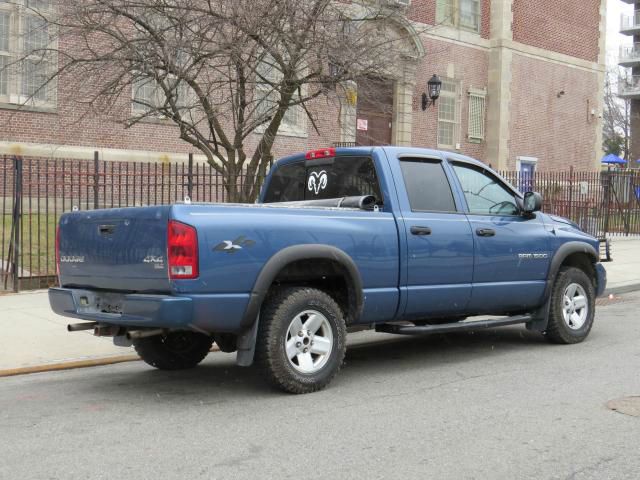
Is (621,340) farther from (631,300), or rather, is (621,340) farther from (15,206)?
(15,206)

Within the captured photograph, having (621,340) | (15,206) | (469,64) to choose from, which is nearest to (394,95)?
(469,64)

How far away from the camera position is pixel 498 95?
1146 inches

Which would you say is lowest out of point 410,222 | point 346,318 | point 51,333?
point 51,333

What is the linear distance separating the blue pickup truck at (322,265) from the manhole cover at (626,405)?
165 centimetres

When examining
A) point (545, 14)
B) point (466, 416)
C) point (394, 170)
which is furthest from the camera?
point (545, 14)

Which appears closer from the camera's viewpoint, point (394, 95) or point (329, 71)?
point (329, 71)

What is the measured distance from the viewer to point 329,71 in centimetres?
1195

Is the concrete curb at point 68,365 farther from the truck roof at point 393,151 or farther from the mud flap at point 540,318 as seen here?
the mud flap at point 540,318

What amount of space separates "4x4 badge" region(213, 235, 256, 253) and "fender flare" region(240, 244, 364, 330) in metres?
0.23

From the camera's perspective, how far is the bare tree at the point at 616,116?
63688 millimetres

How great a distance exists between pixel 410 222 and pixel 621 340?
322cm

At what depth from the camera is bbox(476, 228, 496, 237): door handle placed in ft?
23.7

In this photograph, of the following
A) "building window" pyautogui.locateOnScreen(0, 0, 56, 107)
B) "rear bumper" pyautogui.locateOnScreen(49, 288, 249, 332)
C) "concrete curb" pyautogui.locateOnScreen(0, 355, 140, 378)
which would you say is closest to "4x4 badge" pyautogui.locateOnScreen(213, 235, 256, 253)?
"rear bumper" pyautogui.locateOnScreen(49, 288, 249, 332)

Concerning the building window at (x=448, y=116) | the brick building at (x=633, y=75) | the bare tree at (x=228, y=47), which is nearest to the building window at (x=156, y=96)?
the bare tree at (x=228, y=47)
